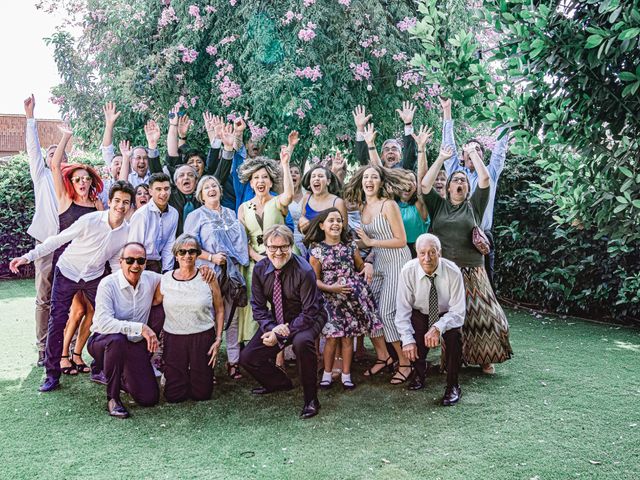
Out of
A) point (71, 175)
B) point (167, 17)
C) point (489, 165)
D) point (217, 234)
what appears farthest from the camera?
point (167, 17)

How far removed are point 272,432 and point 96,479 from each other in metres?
1.19

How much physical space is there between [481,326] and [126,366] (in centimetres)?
294

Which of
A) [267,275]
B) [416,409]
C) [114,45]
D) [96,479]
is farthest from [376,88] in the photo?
[96,479]

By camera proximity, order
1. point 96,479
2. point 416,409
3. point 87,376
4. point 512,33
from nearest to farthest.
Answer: point 512,33 → point 96,479 → point 416,409 → point 87,376

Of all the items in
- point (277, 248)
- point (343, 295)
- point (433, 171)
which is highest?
point (433, 171)

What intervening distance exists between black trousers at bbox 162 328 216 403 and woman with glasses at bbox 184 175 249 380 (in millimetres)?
518

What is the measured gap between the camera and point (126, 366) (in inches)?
183

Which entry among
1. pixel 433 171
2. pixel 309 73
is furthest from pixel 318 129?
pixel 433 171

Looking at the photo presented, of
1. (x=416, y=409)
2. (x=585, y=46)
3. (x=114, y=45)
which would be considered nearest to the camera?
(x=585, y=46)

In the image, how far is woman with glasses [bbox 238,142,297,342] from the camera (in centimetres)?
534

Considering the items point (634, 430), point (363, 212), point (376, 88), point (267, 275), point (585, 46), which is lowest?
point (634, 430)

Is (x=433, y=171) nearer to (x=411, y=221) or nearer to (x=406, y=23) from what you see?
(x=411, y=221)

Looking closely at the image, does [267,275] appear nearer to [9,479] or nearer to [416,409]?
[416,409]

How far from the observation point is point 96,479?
3508 millimetres
